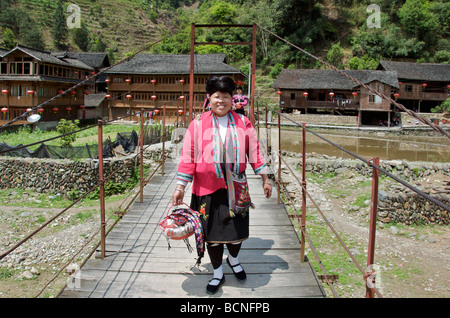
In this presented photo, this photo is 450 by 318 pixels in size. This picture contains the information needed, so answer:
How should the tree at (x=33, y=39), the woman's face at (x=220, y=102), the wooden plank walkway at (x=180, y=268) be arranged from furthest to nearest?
the tree at (x=33, y=39), the woman's face at (x=220, y=102), the wooden plank walkway at (x=180, y=268)

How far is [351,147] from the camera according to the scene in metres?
22.8

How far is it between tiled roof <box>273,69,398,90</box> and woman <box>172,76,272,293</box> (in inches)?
1220

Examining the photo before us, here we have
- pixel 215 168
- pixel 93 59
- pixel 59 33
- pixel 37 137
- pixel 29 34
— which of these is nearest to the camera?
pixel 215 168

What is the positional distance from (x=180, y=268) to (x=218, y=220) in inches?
26.6

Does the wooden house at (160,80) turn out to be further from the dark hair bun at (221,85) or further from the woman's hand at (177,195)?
the woman's hand at (177,195)

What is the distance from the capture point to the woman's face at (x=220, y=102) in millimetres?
3020

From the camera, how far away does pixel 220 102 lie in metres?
3.03

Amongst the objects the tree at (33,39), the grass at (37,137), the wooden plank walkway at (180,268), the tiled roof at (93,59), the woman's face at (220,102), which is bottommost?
the wooden plank walkway at (180,268)

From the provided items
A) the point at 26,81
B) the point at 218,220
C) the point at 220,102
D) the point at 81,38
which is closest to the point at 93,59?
the point at 26,81

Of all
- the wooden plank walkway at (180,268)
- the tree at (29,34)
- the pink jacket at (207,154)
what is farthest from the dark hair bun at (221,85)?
the tree at (29,34)

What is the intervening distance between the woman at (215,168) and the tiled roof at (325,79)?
30992mm

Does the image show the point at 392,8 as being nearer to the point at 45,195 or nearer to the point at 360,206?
the point at 360,206

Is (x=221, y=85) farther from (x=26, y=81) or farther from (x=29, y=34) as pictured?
(x=29, y=34)

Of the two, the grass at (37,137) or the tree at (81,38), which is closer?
the grass at (37,137)
